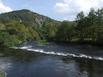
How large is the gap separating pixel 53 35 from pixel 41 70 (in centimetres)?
11816

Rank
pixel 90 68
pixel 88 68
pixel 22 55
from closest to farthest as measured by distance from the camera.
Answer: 1. pixel 90 68
2. pixel 88 68
3. pixel 22 55

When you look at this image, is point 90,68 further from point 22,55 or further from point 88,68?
point 22,55

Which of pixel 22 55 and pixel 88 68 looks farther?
pixel 22 55

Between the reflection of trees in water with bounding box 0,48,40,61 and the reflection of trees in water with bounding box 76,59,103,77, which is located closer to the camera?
the reflection of trees in water with bounding box 76,59,103,77

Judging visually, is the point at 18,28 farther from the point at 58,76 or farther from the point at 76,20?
the point at 58,76

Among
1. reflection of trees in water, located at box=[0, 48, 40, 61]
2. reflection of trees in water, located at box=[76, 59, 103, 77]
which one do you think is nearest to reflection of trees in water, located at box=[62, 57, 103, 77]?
reflection of trees in water, located at box=[76, 59, 103, 77]

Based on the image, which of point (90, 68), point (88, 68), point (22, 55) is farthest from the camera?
point (22, 55)

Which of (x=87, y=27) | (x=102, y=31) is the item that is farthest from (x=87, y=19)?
(x=102, y=31)

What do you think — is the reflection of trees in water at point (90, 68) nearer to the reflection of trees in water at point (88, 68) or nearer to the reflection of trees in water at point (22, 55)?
the reflection of trees in water at point (88, 68)

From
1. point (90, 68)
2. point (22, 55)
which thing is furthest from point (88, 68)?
point (22, 55)

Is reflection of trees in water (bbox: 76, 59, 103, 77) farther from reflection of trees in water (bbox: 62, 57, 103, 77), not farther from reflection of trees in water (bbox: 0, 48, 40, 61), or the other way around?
reflection of trees in water (bbox: 0, 48, 40, 61)

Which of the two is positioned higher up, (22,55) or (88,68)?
(88,68)

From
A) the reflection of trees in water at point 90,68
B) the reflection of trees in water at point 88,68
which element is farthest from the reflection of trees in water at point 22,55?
the reflection of trees in water at point 90,68

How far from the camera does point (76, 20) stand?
14300 centimetres
